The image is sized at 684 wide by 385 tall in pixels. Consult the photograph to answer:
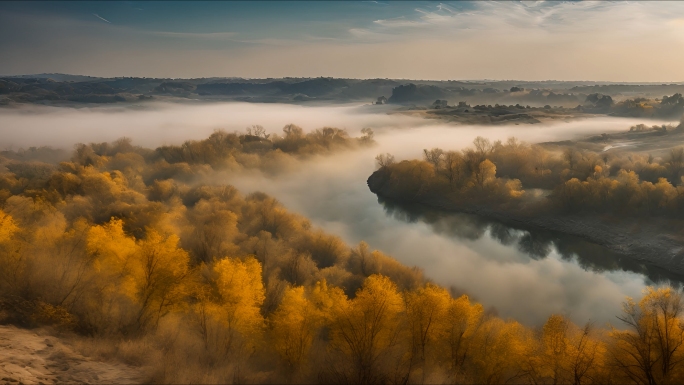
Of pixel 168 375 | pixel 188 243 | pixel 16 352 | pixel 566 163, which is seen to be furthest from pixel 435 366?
pixel 566 163

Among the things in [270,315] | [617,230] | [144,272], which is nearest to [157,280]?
[144,272]

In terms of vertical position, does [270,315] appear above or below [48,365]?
below

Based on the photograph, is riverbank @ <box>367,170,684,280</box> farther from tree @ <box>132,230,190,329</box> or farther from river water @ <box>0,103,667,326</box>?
tree @ <box>132,230,190,329</box>

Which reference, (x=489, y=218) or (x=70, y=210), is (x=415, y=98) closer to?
(x=489, y=218)

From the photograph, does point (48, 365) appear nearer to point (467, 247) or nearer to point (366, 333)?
point (366, 333)

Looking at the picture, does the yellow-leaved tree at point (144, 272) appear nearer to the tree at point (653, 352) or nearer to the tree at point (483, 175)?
the tree at point (653, 352)

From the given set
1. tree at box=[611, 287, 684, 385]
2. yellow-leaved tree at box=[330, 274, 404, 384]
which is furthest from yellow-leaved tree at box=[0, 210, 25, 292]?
tree at box=[611, 287, 684, 385]
